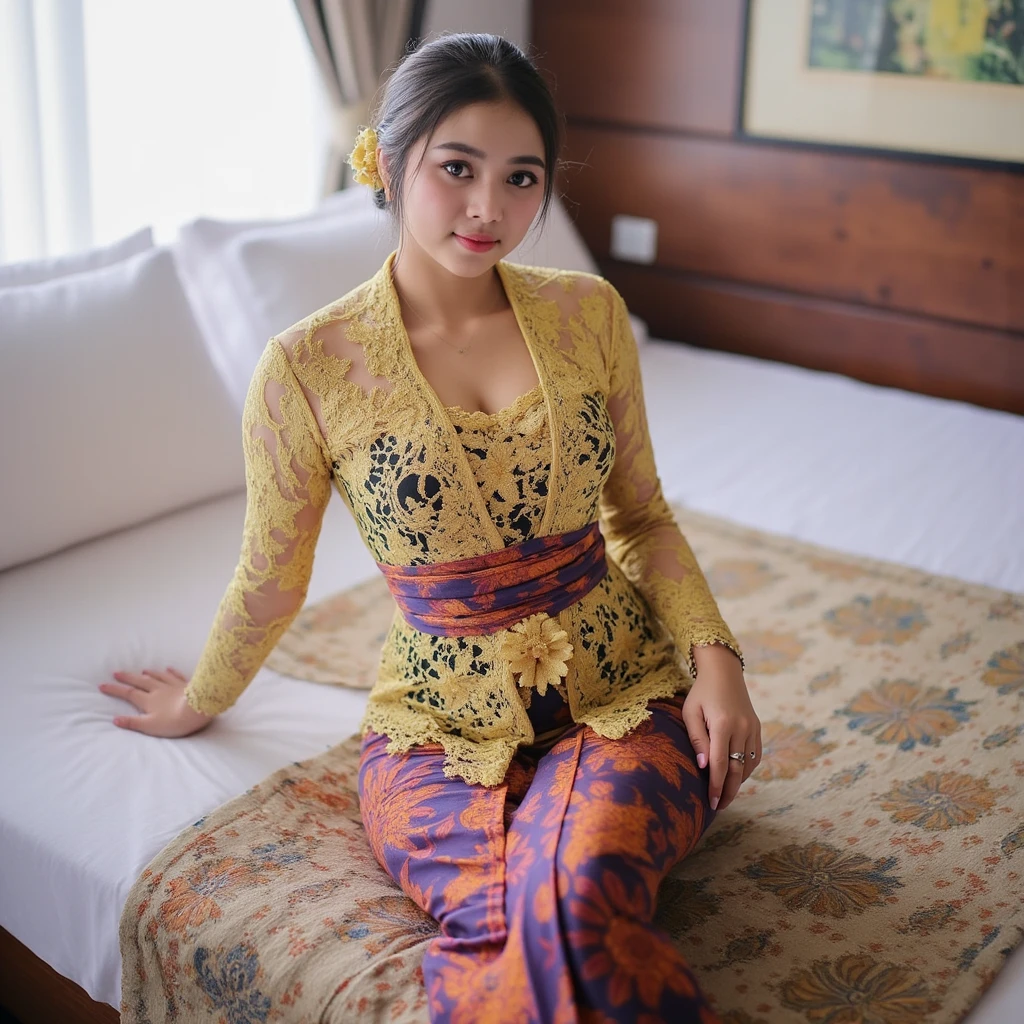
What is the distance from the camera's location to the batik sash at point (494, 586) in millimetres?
1404

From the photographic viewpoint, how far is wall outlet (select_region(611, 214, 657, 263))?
11.1 ft

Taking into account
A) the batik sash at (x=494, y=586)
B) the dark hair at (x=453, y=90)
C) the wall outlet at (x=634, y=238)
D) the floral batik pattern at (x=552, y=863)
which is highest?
the dark hair at (x=453, y=90)

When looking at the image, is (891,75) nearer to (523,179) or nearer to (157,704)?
(523,179)

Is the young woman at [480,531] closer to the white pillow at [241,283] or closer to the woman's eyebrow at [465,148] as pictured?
the woman's eyebrow at [465,148]

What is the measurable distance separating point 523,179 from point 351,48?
1731mm

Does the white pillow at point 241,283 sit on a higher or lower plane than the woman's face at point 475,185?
lower

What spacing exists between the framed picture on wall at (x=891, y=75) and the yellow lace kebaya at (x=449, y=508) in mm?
1706

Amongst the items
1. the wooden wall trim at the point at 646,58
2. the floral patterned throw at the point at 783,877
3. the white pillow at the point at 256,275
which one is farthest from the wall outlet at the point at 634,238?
the floral patterned throw at the point at 783,877

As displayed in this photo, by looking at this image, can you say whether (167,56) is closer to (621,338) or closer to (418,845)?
(621,338)

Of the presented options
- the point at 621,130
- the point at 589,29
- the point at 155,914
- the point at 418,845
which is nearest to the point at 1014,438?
the point at 621,130

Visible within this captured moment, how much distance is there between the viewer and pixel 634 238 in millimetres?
3416

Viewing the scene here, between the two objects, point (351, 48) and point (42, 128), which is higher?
point (351, 48)

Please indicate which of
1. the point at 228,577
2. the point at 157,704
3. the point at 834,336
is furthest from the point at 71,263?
the point at 834,336

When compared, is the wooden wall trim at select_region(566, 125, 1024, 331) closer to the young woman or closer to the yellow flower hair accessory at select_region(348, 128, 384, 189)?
the young woman
